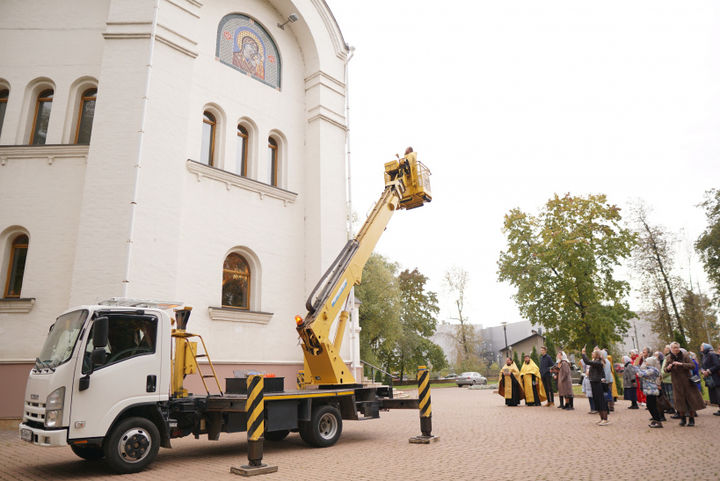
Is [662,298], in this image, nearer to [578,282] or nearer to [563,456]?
[578,282]

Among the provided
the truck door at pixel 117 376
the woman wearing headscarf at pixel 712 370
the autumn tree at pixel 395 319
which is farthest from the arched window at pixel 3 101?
the autumn tree at pixel 395 319

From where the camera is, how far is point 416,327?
46.5m

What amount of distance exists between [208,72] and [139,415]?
35.4 ft

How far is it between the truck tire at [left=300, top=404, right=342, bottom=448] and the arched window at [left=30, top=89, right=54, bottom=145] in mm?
11099

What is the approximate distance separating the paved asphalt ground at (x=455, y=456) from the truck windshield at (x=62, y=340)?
1548mm

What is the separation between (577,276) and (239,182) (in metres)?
19.4

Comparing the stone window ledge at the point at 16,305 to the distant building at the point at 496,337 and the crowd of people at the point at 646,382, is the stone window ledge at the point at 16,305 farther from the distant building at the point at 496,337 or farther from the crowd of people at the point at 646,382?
the distant building at the point at 496,337

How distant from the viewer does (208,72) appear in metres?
14.2

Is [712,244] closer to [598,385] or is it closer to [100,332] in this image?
[598,385]

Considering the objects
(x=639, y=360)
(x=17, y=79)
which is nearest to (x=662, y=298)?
(x=639, y=360)

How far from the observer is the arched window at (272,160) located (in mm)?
15859

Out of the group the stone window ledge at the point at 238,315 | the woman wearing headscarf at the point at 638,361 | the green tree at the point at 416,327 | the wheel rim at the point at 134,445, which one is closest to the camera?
the wheel rim at the point at 134,445

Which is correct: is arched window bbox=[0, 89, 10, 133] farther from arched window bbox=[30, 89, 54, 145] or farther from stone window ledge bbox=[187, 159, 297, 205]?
stone window ledge bbox=[187, 159, 297, 205]

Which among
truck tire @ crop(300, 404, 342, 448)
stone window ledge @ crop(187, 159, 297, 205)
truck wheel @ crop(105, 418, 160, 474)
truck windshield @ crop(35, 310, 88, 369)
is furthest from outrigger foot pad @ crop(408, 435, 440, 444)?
stone window ledge @ crop(187, 159, 297, 205)
